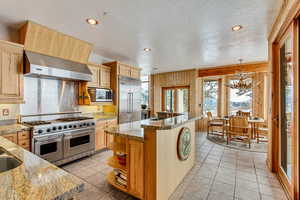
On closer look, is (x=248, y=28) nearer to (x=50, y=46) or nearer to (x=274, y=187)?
(x=274, y=187)

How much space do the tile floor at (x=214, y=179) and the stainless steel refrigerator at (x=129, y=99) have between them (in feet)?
4.26

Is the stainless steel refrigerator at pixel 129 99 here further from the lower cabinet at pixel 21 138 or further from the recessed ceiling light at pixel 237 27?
the recessed ceiling light at pixel 237 27

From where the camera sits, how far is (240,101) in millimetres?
6219

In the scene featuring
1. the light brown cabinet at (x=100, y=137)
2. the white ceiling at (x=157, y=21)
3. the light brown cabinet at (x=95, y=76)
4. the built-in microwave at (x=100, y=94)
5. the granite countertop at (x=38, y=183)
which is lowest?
the light brown cabinet at (x=100, y=137)

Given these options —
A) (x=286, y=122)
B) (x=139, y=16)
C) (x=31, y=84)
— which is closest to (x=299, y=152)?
(x=286, y=122)

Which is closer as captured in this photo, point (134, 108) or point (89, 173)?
point (89, 173)

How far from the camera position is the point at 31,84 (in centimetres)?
305

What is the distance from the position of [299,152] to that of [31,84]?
4.61 metres

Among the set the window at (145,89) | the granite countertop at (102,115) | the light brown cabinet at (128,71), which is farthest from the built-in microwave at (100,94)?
the window at (145,89)

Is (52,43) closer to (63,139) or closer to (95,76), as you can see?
(95,76)

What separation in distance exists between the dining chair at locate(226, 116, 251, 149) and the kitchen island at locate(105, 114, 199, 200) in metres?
2.88

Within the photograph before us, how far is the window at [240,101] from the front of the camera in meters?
6.01

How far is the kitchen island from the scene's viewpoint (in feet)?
5.78

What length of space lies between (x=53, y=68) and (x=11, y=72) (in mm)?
636
